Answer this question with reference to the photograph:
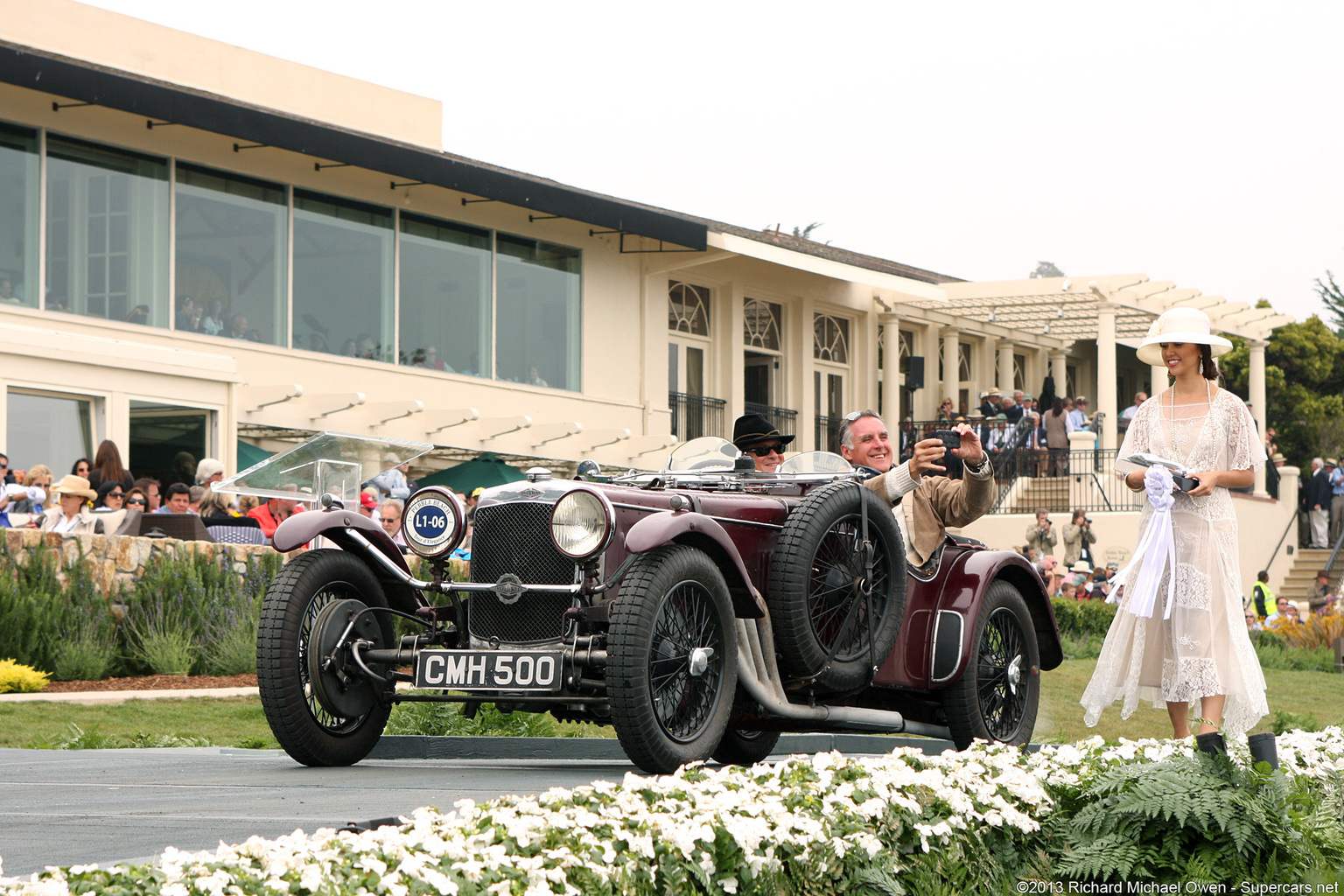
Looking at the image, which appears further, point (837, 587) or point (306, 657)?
point (837, 587)

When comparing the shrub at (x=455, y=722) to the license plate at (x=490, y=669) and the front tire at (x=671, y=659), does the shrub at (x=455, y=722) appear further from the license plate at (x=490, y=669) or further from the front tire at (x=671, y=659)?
the front tire at (x=671, y=659)

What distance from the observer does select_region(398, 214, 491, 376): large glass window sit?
2427 centimetres

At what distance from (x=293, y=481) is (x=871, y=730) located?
9756 millimetres

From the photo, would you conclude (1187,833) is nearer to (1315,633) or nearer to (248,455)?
(1315,633)

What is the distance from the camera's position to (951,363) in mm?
35719

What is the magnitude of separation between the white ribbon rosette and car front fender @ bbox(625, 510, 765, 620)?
1414 millimetres

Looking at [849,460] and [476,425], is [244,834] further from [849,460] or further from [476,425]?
[476,425]

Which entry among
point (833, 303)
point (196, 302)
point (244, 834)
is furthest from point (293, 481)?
point (833, 303)

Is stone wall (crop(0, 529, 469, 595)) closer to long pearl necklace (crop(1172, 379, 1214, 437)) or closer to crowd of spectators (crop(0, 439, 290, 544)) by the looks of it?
crowd of spectators (crop(0, 439, 290, 544))

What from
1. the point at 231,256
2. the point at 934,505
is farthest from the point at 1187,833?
the point at 231,256

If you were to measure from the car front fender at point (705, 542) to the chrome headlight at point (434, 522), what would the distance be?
803mm

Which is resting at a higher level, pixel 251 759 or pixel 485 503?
pixel 485 503

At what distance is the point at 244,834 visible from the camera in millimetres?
4199

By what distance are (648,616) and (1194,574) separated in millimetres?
2137
